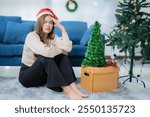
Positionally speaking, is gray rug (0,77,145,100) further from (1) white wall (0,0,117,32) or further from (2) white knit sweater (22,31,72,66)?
(1) white wall (0,0,117,32)

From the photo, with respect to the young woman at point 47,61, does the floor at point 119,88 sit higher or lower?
lower

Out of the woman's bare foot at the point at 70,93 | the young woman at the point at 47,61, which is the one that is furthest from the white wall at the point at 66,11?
the woman's bare foot at the point at 70,93

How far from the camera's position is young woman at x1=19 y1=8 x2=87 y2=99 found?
319 cm

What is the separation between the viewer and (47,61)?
3.21 meters

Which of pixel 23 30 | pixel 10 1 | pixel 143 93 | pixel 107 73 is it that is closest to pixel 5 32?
pixel 23 30

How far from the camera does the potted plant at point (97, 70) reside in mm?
3410

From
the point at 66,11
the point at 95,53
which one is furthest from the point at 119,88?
the point at 66,11

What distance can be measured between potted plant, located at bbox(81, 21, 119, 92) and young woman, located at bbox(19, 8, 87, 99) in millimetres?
215

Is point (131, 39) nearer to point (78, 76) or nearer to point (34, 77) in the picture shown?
point (78, 76)

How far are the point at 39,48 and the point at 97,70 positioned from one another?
693mm

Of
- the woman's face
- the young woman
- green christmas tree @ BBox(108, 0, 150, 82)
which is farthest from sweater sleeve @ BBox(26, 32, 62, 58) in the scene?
green christmas tree @ BBox(108, 0, 150, 82)

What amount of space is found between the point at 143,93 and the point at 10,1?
3.26 meters

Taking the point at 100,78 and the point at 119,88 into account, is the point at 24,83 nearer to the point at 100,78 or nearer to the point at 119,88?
the point at 100,78

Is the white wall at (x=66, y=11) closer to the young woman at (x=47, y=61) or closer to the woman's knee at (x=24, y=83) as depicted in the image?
the young woman at (x=47, y=61)
